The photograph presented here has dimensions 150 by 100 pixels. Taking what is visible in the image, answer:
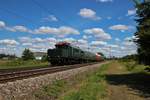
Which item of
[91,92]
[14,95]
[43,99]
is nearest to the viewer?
[14,95]

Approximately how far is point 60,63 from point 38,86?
2774cm

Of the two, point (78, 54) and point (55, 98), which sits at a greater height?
point (78, 54)

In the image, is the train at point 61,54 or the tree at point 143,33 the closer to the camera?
the tree at point 143,33

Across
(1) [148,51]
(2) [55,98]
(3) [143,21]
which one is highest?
(3) [143,21]

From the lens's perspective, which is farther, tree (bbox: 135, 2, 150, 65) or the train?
the train

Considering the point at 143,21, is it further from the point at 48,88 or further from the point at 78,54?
the point at 78,54

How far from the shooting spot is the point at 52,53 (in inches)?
1652

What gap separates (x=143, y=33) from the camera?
79.7 feet

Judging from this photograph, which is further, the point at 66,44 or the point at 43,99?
the point at 66,44

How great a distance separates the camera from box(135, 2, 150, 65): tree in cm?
2447

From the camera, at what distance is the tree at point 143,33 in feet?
80.3

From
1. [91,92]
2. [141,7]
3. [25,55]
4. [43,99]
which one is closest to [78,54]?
[141,7]

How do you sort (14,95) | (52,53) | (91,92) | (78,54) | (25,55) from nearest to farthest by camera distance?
(14,95) → (91,92) → (52,53) → (78,54) → (25,55)

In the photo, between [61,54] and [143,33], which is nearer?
[143,33]
